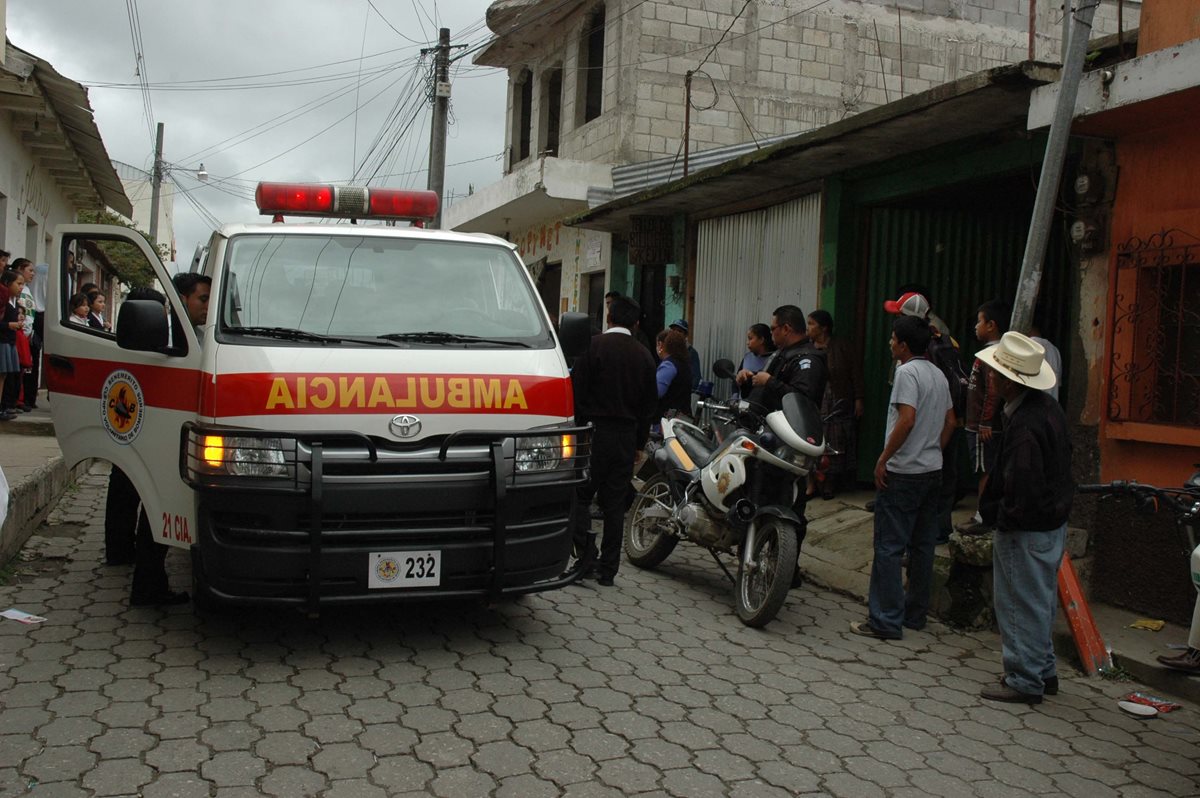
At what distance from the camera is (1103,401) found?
6.45m

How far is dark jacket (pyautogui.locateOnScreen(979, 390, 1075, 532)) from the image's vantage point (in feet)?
15.3

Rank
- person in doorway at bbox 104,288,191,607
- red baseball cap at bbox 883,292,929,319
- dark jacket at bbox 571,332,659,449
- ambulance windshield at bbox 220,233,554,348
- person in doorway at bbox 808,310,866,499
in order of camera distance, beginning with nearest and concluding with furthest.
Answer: ambulance windshield at bbox 220,233,554,348 → person in doorway at bbox 104,288,191,607 → dark jacket at bbox 571,332,659,449 → red baseball cap at bbox 883,292,929,319 → person in doorway at bbox 808,310,866,499

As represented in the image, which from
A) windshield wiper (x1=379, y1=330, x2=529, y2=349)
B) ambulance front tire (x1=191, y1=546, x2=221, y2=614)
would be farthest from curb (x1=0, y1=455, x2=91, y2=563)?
windshield wiper (x1=379, y1=330, x2=529, y2=349)

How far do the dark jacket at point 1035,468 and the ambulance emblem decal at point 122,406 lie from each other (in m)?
4.11

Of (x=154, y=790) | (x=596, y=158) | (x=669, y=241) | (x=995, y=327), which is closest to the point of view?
(x=154, y=790)

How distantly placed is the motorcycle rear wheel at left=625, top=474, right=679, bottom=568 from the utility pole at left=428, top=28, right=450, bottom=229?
12.4 m

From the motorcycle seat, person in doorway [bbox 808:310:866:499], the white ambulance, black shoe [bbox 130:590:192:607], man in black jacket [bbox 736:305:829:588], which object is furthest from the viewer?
person in doorway [bbox 808:310:866:499]

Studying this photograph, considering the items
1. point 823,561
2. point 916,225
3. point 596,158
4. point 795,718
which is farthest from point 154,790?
point 596,158

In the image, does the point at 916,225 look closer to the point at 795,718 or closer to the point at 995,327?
the point at 995,327

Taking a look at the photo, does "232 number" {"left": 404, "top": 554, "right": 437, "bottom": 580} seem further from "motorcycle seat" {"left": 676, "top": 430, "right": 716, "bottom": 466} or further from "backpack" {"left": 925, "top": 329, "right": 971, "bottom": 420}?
"backpack" {"left": 925, "top": 329, "right": 971, "bottom": 420}

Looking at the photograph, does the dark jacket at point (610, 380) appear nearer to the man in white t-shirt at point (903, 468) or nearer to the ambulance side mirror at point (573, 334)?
the ambulance side mirror at point (573, 334)

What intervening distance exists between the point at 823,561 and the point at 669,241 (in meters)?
6.37

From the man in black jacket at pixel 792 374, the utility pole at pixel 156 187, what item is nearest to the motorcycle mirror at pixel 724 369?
the man in black jacket at pixel 792 374

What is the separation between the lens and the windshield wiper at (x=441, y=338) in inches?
198
